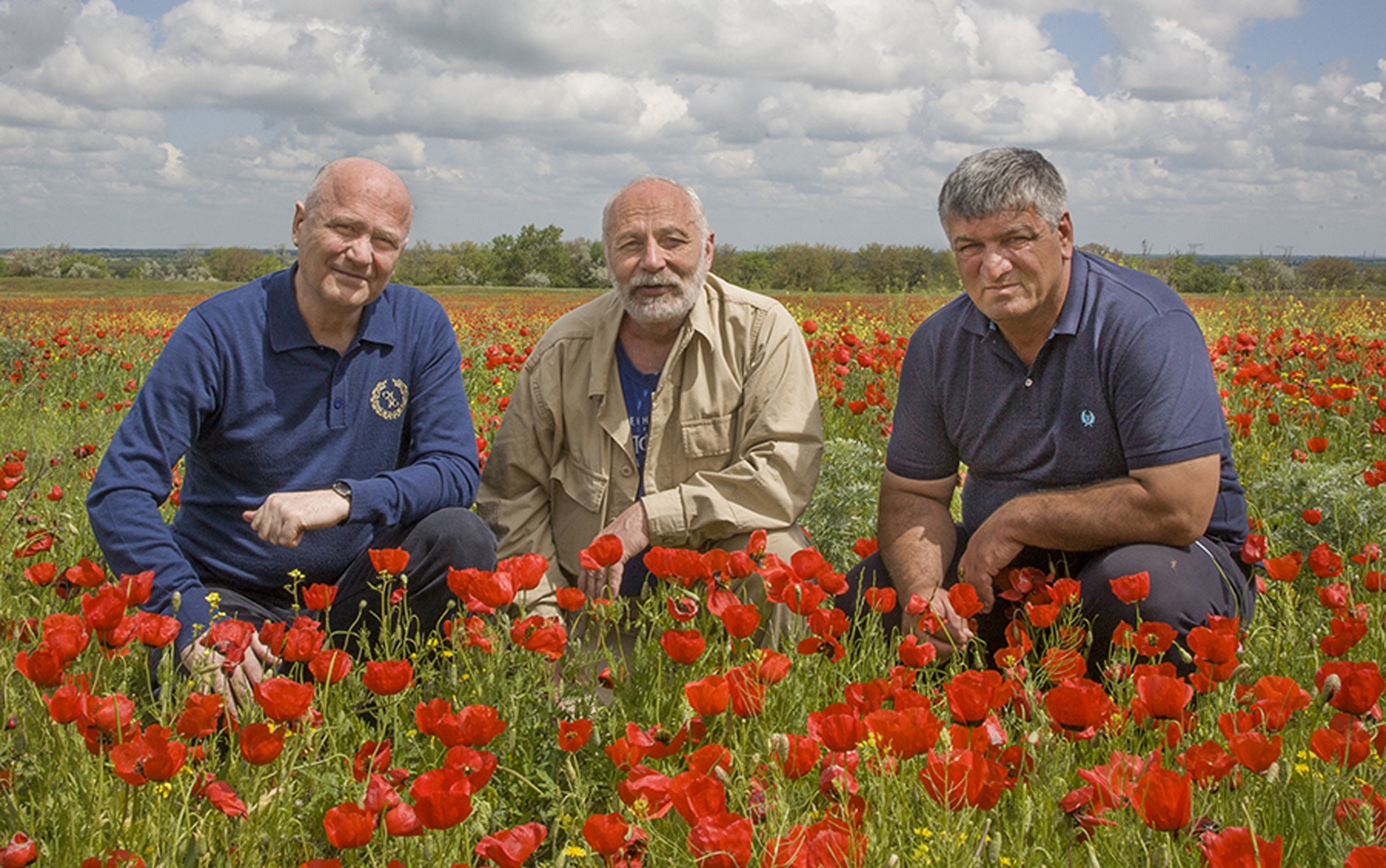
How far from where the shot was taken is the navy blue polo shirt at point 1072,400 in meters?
2.98

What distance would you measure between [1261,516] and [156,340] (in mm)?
11276

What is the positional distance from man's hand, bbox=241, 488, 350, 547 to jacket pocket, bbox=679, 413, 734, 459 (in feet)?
3.86

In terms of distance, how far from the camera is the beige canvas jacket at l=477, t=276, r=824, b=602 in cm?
362

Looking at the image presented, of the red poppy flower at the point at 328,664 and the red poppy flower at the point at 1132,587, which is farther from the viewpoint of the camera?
the red poppy flower at the point at 1132,587

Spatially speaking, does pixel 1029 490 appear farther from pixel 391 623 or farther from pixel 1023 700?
pixel 391 623

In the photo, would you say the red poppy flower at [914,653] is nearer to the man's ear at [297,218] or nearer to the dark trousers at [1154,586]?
the dark trousers at [1154,586]

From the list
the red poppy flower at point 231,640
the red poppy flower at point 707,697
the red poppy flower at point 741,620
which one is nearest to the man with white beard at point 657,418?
the red poppy flower at point 741,620

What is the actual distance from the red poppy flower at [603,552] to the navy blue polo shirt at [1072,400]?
1188mm

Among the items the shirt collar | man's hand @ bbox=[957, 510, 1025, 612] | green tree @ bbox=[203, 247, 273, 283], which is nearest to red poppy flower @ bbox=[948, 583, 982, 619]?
man's hand @ bbox=[957, 510, 1025, 612]

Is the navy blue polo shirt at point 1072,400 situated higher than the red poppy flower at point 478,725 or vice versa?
the navy blue polo shirt at point 1072,400

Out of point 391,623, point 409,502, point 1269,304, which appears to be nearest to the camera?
point 409,502

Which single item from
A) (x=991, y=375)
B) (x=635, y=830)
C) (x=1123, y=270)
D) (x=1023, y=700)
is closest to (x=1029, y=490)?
(x=991, y=375)

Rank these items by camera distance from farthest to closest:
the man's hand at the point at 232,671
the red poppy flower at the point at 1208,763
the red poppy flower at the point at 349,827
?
the man's hand at the point at 232,671 → the red poppy flower at the point at 1208,763 → the red poppy flower at the point at 349,827

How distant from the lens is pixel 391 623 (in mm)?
3457
